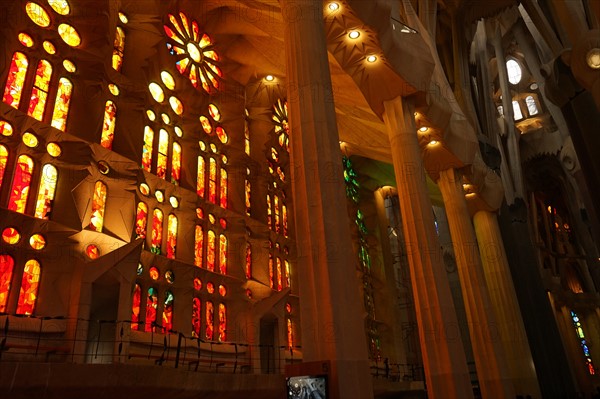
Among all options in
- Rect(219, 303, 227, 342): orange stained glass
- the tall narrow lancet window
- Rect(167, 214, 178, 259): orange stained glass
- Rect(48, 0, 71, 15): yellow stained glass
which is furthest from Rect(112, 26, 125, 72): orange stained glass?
Rect(219, 303, 227, 342): orange stained glass

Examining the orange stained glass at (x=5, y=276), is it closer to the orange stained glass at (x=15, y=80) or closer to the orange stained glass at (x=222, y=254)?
the orange stained glass at (x=15, y=80)

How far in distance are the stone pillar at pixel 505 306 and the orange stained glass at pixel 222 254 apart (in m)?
10.2

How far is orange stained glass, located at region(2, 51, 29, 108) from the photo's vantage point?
1059 cm

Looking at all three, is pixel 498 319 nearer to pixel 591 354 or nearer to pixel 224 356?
pixel 224 356

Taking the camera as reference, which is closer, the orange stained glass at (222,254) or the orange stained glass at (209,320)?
the orange stained glass at (209,320)

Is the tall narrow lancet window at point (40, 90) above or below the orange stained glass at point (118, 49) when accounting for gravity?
below

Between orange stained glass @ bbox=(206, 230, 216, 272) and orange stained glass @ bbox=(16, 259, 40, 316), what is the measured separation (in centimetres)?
550

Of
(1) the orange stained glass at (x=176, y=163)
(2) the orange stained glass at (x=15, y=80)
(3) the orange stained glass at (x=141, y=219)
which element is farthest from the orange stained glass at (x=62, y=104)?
(1) the orange stained glass at (x=176, y=163)

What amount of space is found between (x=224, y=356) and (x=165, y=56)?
9783 millimetres

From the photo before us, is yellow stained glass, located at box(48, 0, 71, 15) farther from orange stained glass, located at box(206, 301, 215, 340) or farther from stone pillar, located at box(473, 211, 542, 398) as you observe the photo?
stone pillar, located at box(473, 211, 542, 398)

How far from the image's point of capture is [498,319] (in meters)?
17.7

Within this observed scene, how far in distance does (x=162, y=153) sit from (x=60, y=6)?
15.6ft

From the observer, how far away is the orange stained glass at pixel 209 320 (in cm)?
1404

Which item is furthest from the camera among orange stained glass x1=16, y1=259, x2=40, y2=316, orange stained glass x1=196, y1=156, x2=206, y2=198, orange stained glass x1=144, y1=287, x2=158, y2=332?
orange stained glass x1=196, y1=156, x2=206, y2=198
